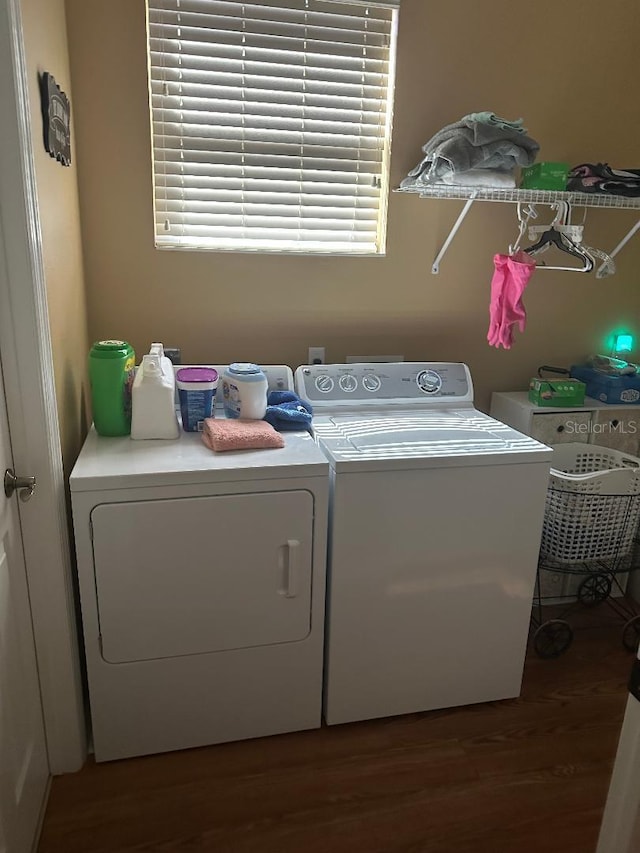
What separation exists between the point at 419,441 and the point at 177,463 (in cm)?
75

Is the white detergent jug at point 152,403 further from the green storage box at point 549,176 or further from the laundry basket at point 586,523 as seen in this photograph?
the green storage box at point 549,176

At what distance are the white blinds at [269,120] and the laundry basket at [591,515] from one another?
117 cm

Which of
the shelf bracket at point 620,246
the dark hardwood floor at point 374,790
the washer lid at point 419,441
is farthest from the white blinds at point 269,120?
the dark hardwood floor at point 374,790

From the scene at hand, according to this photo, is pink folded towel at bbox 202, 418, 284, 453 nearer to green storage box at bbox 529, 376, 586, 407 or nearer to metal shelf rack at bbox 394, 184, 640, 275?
metal shelf rack at bbox 394, 184, 640, 275

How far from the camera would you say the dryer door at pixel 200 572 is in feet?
5.54

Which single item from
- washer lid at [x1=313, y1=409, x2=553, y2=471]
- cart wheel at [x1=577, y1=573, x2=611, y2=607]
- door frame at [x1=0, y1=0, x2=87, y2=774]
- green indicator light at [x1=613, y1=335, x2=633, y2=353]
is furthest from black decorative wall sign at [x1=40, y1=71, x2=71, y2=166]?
cart wheel at [x1=577, y1=573, x2=611, y2=607]

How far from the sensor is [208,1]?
2.11 m

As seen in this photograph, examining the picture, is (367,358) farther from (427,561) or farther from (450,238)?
(427,561)

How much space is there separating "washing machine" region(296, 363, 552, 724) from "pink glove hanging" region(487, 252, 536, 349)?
0.38 m

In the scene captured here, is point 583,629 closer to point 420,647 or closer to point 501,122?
point 420,647

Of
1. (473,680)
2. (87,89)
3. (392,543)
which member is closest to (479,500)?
(392,543)

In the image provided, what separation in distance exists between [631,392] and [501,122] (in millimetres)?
1205

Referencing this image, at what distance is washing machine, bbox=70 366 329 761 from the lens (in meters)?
1.68

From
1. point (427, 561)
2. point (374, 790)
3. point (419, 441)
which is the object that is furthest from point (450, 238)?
point (374, 790)
